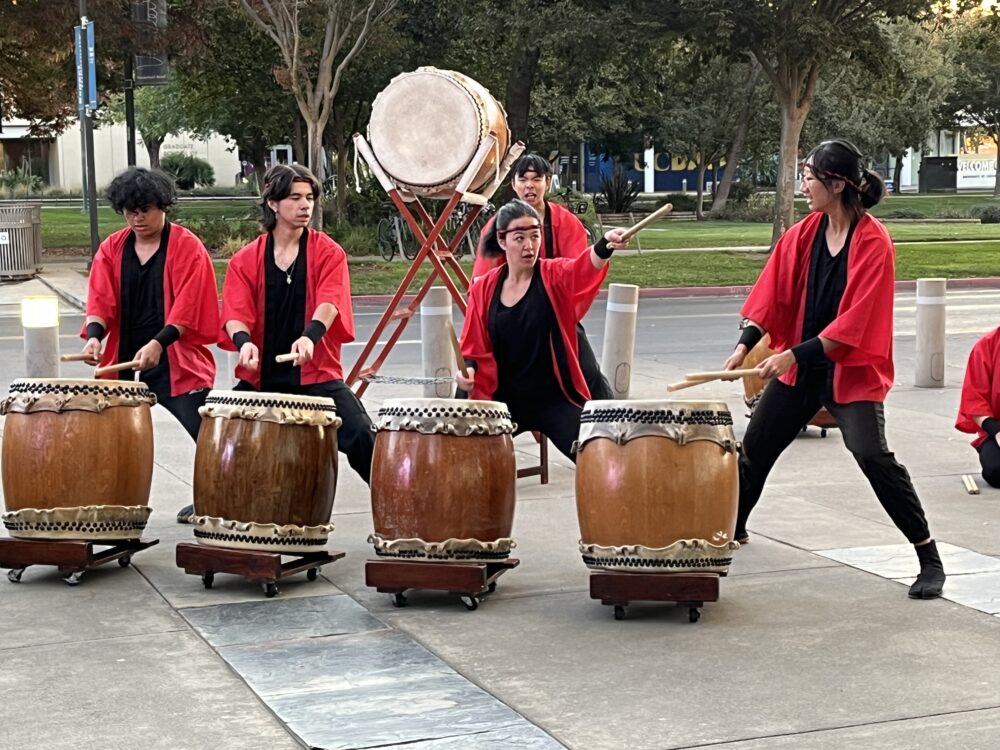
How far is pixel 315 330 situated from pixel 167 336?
85cm

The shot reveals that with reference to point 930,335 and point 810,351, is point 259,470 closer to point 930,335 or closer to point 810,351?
point 810,351

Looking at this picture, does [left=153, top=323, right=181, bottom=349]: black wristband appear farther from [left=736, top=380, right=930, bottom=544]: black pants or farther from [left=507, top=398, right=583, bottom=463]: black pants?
[left=736, top=380, right=930, bottom=544]: black pants

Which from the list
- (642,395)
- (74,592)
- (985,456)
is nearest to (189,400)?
(74,592)

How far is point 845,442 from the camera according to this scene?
654 cm

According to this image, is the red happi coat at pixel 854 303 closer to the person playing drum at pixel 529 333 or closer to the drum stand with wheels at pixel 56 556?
the person playing drum at pixel 529 333

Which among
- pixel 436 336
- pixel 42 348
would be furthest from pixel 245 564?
pixel 436 336

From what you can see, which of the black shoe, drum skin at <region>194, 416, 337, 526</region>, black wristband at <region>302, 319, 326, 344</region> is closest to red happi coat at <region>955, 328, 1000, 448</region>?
the black shoe

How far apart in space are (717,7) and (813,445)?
18.9 m

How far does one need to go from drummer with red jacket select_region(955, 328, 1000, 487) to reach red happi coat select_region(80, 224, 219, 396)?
4.41m

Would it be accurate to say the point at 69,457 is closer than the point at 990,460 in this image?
Yes

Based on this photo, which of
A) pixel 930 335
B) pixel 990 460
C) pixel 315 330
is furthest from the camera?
pixel 930 335

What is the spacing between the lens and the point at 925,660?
5.59 meters

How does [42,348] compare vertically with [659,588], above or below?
above

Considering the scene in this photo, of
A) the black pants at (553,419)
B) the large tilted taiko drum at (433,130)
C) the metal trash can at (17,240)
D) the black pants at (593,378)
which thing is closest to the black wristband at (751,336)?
the black pants at (553,419)
